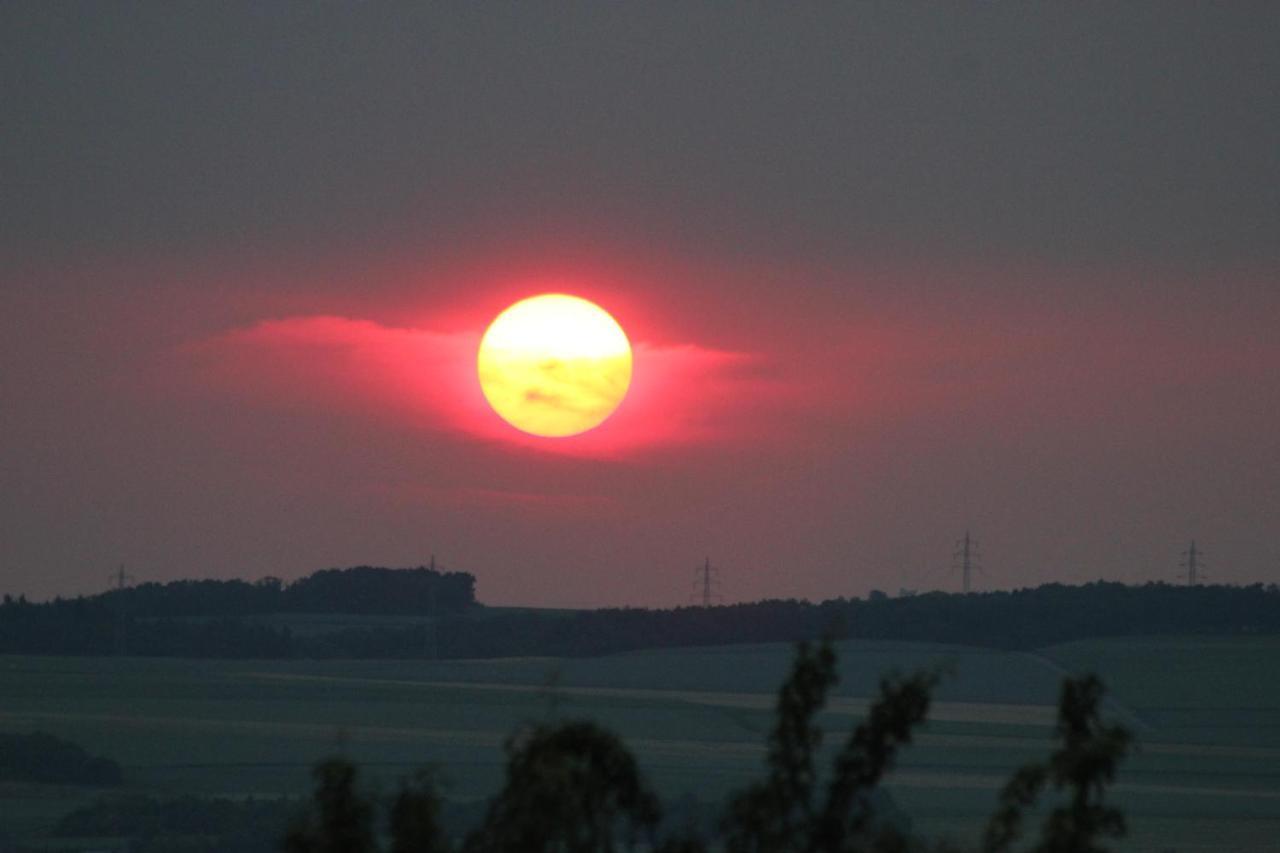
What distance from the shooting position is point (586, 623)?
14625cm

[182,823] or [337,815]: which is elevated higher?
[337,815]

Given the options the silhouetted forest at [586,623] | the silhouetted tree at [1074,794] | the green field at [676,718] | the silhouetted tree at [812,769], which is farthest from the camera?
the silhouetted forest at [586,623]

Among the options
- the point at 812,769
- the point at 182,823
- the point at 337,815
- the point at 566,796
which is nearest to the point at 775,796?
the point at 812,769

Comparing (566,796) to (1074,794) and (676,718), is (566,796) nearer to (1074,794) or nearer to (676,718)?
(1074,794)

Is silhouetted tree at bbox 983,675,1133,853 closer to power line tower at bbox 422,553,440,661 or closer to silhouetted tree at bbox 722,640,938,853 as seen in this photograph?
silhouetted tree at bbox 722,640,938,853

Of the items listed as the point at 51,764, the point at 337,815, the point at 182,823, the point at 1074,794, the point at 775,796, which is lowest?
the point at 182,823

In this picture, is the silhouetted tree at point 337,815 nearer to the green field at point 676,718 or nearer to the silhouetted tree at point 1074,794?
the silhouetted tree at point 1074,794

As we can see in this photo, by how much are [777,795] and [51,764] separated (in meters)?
57.0

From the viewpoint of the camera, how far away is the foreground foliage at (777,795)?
16016 millimetres

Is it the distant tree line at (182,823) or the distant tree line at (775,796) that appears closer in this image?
the distant tree line at (775,796)

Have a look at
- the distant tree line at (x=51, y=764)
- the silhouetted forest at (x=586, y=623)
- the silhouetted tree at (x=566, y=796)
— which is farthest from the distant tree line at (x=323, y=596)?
the silhouetted tree at (x=566, y=796)

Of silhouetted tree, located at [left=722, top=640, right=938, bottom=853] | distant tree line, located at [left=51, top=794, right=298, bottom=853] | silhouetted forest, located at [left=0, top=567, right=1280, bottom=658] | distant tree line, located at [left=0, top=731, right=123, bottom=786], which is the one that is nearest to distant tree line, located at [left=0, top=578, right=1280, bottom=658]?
silhouetted forest, located at [left=0, top=567, right=1280, bottom=658]

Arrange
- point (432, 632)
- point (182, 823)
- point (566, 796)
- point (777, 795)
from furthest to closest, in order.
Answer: point (432, 632) → point (182, 823) → point (777, 795) → point (566, 796)

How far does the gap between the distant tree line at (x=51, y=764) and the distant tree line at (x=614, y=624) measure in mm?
59044
